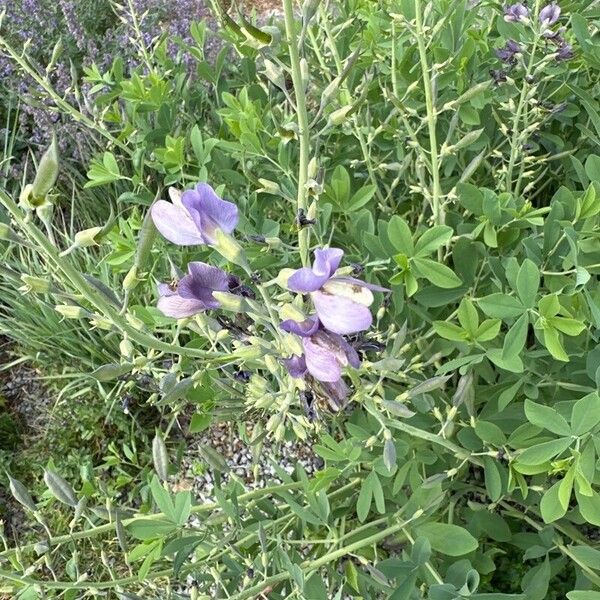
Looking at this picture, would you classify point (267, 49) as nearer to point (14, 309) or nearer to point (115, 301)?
point (115, 301)

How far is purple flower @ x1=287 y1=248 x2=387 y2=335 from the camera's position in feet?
2.46

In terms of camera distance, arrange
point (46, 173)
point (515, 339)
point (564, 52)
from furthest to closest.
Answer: point (564, 52) → point (515, 339) → point (46, 173)

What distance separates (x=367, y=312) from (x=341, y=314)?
0.03m

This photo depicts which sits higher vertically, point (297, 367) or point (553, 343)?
point (297, 367)

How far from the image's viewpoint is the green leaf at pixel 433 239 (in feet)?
4.01

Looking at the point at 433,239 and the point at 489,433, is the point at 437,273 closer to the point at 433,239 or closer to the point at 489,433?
the point at 433,239

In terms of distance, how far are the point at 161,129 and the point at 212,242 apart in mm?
997

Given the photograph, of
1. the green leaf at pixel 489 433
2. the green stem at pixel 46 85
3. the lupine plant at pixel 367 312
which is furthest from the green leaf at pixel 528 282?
the green stem at pixel 46 85

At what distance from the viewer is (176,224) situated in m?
0.81

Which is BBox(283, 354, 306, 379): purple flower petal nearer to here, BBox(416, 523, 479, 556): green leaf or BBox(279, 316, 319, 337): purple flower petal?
BBox(279, 316, 319, 337): purple flower petal

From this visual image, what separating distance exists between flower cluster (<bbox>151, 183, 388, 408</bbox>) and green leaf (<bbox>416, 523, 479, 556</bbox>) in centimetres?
53

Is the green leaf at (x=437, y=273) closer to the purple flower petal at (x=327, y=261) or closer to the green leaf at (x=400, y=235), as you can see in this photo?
the green leaf at (x=400, y=235)

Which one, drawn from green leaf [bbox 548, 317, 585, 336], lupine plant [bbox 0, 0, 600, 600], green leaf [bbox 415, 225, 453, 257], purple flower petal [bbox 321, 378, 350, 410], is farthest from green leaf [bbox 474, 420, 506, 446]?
purple flower petal [bbox 321, 378, 350, 410]

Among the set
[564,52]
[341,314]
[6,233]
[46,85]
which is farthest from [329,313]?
[564,52]
